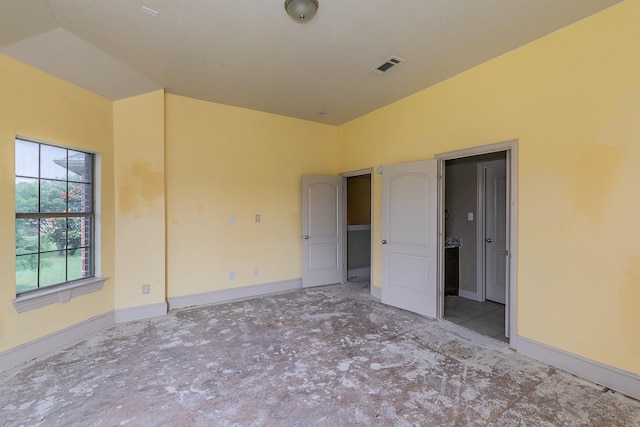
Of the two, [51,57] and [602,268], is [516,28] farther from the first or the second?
[51,57]

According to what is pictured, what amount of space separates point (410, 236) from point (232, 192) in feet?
9.09

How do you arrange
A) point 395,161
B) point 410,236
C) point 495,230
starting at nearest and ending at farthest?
point 410,236, point 395,161, point 495,230

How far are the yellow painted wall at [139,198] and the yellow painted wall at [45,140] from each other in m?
0.10

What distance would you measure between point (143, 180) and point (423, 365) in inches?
151

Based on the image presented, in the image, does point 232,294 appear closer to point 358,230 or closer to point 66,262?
point 66,262

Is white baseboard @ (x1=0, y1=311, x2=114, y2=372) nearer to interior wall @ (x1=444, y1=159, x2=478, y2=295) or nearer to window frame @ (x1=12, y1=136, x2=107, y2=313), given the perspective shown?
window frame @ (x1=12, y1=136, x2=107, y2=313)

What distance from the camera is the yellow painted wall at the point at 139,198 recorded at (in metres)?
3.51

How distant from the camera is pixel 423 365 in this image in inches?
100

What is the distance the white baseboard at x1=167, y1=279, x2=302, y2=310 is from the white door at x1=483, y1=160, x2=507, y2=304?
311cm

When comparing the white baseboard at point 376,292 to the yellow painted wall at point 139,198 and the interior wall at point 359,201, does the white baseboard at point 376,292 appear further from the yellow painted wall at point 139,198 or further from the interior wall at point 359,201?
the yellow painted wall at point 139,198

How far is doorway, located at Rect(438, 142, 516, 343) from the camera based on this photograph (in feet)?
13.5

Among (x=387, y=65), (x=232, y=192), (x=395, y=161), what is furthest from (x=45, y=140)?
(x=395, y=161)

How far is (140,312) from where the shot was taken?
361 cm

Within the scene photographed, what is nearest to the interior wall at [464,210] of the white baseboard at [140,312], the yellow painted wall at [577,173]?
the yellow painted wall at [577,173]
